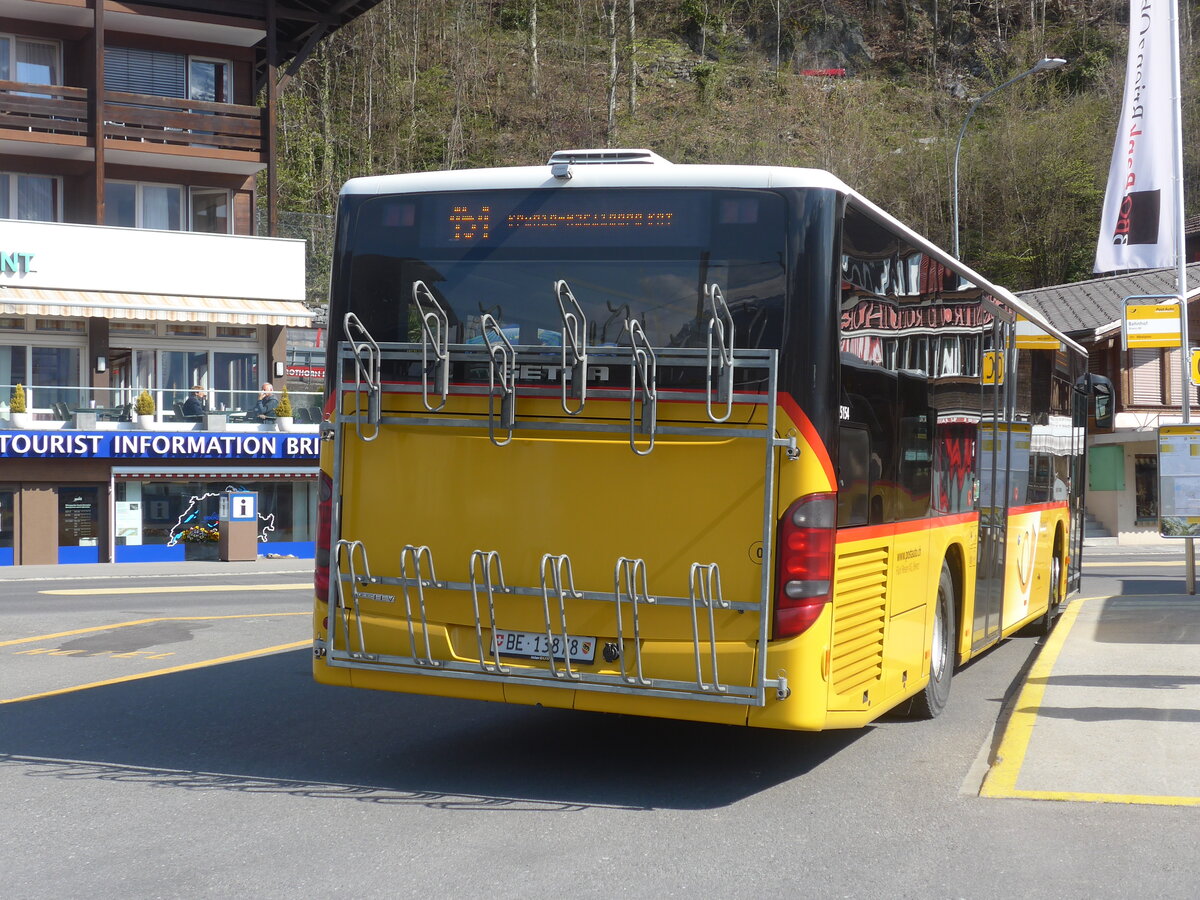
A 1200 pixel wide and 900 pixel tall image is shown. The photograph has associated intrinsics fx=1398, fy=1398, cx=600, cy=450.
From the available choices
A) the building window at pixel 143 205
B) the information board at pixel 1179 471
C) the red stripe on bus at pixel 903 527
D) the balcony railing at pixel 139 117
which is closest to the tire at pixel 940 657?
the red stripe on bus at pixel 903 527

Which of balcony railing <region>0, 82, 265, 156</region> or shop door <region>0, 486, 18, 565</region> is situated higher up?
balcony railing <region>0, 82, 265, 156</region>

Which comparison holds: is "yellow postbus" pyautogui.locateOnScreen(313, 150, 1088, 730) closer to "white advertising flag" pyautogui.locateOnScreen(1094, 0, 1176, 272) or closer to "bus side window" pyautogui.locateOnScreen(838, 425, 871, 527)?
"bus side window" pyautogui.locateOnScreen(838, 425, 871, 527)

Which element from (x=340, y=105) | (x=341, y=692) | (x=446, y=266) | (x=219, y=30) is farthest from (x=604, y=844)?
(x=340, y=105)

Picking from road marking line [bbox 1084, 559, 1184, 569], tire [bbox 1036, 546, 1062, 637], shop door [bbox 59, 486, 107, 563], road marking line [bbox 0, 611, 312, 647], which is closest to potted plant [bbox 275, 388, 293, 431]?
shop door [bbox 59, 486, 107, 563]

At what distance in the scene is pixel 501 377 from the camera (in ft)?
22.9

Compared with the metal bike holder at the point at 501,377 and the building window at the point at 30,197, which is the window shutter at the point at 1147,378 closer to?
the building window at the point at 30,197

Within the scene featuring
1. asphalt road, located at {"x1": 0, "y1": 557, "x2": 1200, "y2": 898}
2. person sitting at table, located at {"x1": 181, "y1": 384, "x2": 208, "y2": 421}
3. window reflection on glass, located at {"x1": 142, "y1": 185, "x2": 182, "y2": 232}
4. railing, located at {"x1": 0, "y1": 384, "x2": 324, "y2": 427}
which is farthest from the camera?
window reflection on glass, located at {"x1": 142, "y1": 185, "x2": 182, "y2": 232}

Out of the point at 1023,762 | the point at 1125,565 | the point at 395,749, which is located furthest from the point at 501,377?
the point at 1125,565

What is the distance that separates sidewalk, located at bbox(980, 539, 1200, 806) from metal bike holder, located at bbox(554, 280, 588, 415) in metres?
2.81

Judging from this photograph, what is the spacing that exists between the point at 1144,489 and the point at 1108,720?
3546 centimetres

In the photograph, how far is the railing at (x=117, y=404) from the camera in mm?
29109

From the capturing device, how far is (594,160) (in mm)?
7262

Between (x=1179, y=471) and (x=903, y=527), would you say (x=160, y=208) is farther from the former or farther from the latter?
(x=903, y=527)

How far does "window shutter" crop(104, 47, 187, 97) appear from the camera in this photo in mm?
33656
